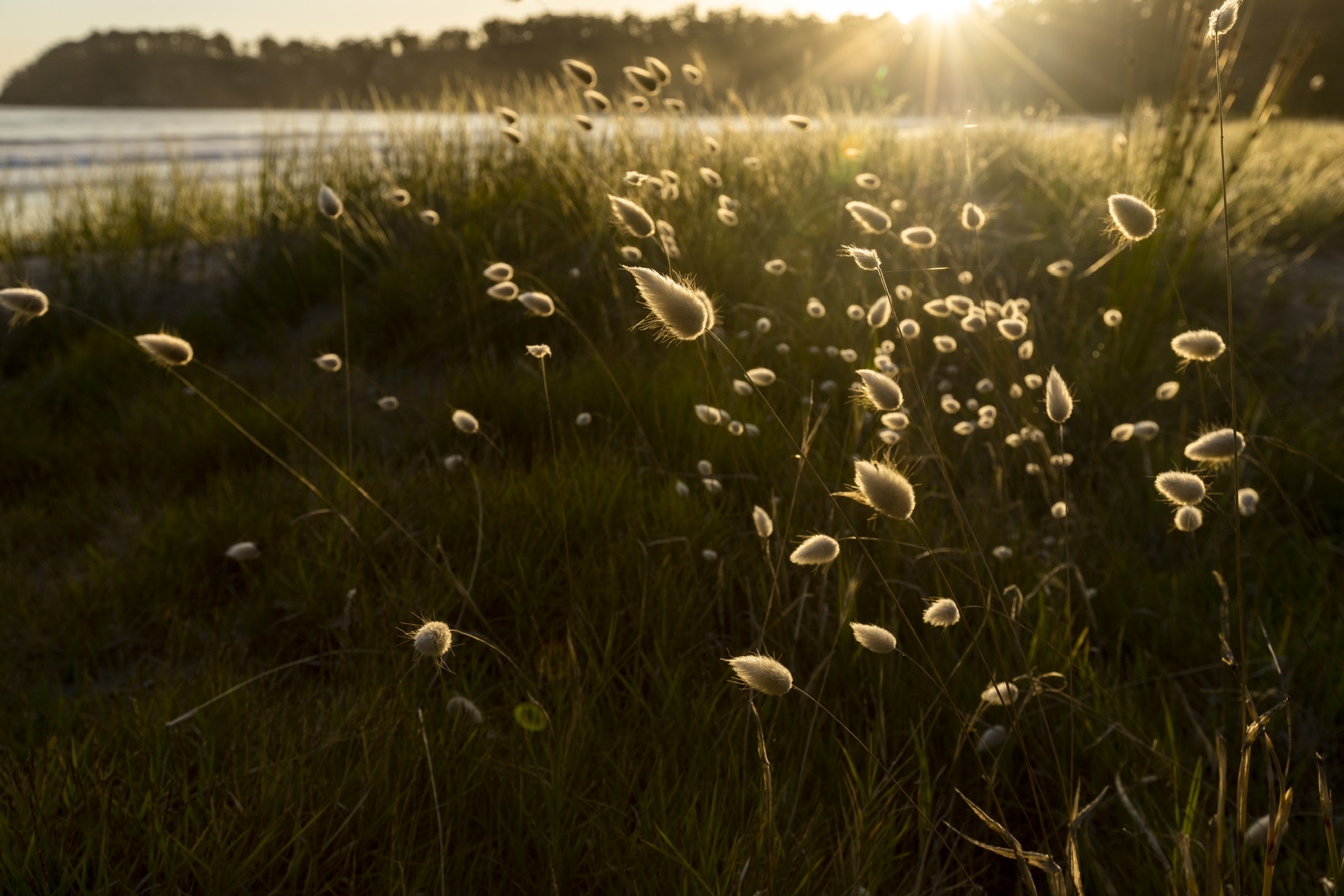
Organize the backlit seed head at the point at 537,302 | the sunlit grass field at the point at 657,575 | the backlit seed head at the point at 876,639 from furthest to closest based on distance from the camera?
the backlit seed head at the point at 537,302 < the sunlit grass field at the point at 657,575 < the backlit seed head at the point at 876,639

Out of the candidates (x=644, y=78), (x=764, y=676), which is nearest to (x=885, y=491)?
(x=764, y=676)

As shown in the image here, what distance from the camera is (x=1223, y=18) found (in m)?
1.00

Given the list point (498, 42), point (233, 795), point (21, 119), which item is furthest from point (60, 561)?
point (498, 42)

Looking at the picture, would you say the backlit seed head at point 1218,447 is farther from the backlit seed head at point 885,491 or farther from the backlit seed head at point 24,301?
the backlit seed head at point 24,301

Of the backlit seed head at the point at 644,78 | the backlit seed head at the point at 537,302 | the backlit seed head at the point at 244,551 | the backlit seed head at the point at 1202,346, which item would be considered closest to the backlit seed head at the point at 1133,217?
the backlit seed head at the point at 1202,346

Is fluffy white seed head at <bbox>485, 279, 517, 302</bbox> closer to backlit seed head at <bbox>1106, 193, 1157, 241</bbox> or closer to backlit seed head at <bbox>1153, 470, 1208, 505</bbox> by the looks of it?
backlit seed head at <bbox>1106, 193, 1157, 241</bbox>

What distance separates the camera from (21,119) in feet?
75.4

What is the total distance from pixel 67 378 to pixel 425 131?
8.02ft

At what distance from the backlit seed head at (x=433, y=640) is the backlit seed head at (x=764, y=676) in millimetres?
334

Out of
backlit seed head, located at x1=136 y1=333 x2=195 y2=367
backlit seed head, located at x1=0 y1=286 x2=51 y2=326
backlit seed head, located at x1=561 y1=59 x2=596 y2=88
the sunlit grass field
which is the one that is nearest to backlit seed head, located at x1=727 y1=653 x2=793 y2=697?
the sunlit grass field

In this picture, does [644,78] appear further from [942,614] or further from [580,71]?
[942,614]

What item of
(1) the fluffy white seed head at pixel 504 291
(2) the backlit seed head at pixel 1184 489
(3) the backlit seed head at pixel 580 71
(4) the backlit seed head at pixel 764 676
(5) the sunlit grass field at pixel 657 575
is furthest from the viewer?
(3) the backlit seed head at pixel 580 71

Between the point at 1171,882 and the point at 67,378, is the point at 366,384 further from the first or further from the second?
the point at 1171,882

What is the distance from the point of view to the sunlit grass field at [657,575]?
1.16 m
